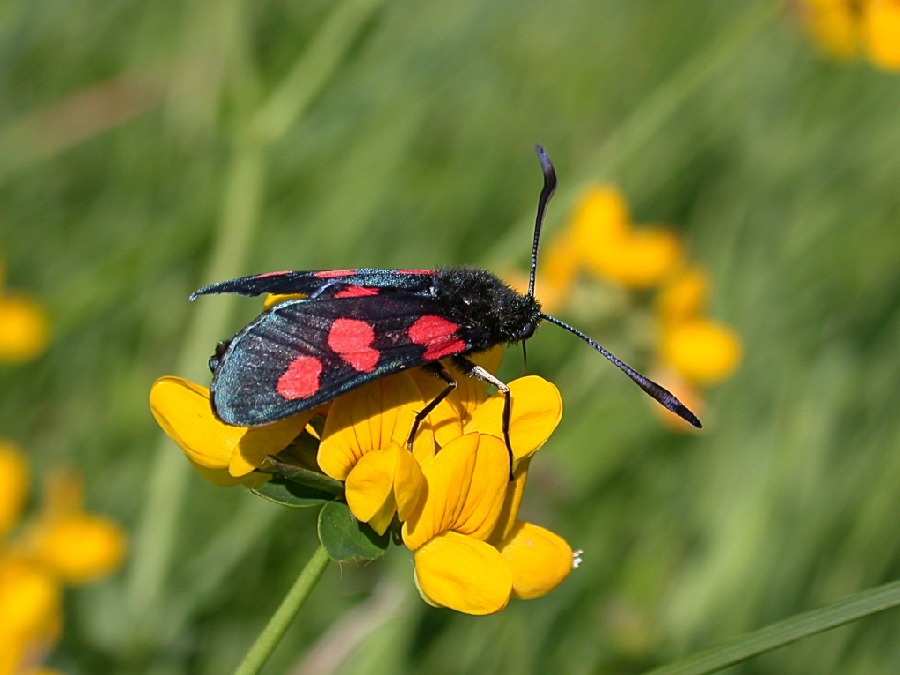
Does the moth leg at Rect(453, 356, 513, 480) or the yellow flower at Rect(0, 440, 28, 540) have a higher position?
the moth leg at Rect(453, 356, 513, 480)

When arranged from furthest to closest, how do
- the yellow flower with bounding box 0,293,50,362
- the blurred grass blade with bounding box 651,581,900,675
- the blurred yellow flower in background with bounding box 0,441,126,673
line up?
the yellow flower with bounding box 0,293,50,362
the blurred yellow flower in background with bounding box 0,441,126,673
the blurred grass blade with bounding box 651,581,900,675

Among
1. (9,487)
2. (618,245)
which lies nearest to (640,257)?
(618,245)

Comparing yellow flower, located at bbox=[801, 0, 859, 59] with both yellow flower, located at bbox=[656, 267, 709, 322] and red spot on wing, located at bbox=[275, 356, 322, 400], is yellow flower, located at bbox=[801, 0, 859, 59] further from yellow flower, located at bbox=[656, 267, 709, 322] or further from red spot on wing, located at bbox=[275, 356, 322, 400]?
red spot on wing, located at bbox=[275, 356, 322, 400]

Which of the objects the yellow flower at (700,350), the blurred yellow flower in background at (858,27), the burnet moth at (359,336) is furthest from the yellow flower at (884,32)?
the burnet moth at (359,336)

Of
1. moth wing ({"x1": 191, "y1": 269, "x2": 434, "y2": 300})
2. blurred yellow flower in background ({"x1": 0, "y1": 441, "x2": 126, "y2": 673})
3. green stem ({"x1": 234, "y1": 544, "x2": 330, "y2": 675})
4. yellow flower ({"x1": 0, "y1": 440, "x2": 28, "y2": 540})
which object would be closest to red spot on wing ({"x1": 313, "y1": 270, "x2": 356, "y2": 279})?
moth wing ({"x1": 191, "y1": 269, "x2": 434, "y2": 300})

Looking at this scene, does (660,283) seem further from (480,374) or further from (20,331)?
(480,374)

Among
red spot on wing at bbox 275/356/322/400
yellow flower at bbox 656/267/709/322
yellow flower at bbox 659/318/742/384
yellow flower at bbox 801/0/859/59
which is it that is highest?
yellow flower at bbox 801/0/859/59

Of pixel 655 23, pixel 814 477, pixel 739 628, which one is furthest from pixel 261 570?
pixel 655 23

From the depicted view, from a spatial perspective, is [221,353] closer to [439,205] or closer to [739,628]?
[739,628]
